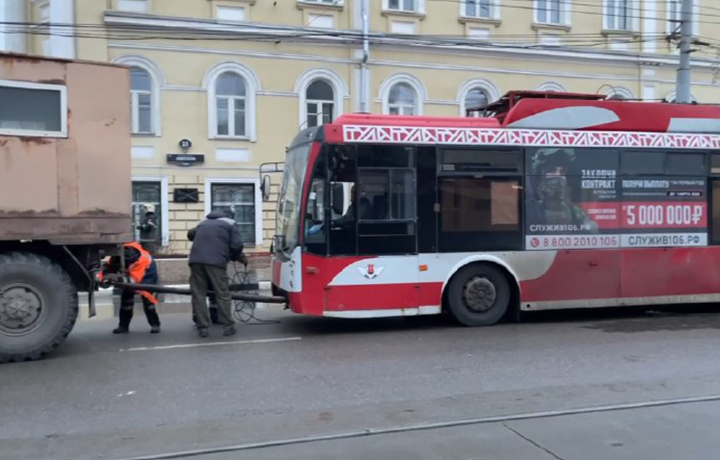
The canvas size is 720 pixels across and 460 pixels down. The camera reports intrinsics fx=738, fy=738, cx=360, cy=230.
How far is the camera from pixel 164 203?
802 inches

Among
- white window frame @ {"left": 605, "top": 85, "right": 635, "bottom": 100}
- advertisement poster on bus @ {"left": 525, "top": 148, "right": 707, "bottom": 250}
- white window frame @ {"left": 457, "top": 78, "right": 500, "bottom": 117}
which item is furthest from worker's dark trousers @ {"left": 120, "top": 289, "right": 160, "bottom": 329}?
white window frame @ {"left": 605, "top": 85, "right": 635, "bottom": 100}

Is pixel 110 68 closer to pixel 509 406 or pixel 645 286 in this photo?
pixel 509 406

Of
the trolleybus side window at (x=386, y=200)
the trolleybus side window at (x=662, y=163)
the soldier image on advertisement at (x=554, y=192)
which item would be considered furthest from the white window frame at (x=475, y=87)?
the trolleybus side window at (x=386, y=200)

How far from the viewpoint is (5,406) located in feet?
21.2

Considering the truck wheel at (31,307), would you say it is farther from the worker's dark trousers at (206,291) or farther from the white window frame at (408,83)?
the white window frame at (408,83)

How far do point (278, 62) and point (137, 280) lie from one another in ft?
41.3

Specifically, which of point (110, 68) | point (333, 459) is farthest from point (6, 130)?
point (333, 459)

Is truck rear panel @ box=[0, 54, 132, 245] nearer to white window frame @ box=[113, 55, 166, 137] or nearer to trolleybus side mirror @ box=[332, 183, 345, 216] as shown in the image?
trolleybus side mirror @ box=[332, 183, 345, 216]

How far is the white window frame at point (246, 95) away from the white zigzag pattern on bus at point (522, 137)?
11.8 m

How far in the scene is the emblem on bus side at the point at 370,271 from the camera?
31.8ft

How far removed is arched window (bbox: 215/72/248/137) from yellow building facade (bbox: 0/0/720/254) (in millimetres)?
40

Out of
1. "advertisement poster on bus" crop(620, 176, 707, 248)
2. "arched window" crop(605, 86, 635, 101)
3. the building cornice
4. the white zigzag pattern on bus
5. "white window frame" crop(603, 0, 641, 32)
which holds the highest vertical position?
"white window frame" crop(603, 0, 641, 32)

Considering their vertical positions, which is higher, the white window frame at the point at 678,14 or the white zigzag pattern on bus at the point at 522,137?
the white window frame at the point at 678,14

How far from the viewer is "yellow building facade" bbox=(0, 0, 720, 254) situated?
65.5 ft
